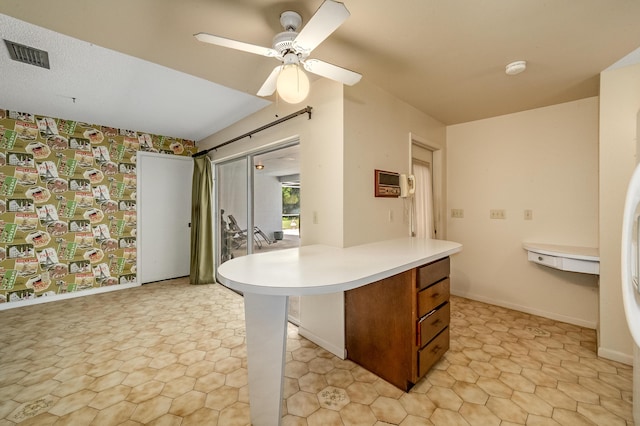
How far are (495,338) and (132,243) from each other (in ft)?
15.7

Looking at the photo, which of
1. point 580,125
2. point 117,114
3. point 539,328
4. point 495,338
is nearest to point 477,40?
point 580,125

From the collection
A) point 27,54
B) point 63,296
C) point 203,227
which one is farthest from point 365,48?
point 63,296

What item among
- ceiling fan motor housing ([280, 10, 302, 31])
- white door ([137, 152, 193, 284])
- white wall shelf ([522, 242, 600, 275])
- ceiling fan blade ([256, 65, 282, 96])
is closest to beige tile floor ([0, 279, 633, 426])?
white wall shelf ([522, 242, 600, 275])

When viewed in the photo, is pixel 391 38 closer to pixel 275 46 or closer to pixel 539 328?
pixel 275 46

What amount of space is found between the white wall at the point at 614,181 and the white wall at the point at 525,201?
2.00ft

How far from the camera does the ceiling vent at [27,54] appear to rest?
1762mm

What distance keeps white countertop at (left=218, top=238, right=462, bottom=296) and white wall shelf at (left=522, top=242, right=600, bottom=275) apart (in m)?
1.19

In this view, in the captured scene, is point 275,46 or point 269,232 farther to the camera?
point 269,232

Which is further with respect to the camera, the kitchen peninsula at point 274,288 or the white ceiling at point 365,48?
the white ceiling at point 365,48

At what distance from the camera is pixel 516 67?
187 centimetres

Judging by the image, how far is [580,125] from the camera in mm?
2502

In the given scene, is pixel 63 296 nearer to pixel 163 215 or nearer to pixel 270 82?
pixel 163 215

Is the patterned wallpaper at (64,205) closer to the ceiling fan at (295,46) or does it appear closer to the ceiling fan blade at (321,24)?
the ceiling fan at (295,46)

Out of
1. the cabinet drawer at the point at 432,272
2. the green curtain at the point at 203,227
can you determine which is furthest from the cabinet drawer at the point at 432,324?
the green curtain at the point at 203,227
